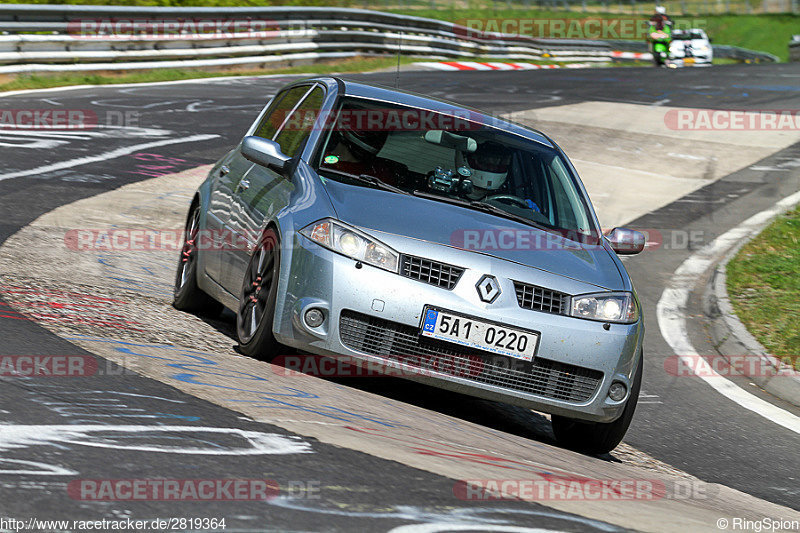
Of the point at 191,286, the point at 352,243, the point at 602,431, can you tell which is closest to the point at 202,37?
the point at 191,286

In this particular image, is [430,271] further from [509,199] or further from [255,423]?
[255,423]

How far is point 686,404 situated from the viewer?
7.47 meters

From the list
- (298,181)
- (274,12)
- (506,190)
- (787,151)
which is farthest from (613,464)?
(274,12)

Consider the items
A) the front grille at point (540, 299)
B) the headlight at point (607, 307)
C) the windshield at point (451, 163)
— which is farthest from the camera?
the windshield at point (451, 163)

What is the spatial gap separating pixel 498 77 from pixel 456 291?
76.1ft

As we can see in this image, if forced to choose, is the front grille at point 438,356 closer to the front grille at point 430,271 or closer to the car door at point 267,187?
the front grille at point 430,271

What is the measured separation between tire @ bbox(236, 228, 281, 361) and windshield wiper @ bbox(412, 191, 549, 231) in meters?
0.88

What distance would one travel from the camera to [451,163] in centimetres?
655

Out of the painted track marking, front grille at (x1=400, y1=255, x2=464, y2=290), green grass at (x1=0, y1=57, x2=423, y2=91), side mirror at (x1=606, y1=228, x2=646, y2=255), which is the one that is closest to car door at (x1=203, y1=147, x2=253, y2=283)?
front grille at (x1=400, y1=255, x2=464, y2=290)

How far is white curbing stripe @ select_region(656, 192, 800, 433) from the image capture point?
7.64m

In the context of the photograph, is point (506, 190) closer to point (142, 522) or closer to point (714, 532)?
point (714, 532)

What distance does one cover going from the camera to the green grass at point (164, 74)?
65.5ft

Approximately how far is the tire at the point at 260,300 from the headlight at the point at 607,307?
1477 millimetres

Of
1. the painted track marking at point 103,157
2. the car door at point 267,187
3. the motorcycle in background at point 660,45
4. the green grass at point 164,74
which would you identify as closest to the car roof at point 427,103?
the car door at point 267,187
